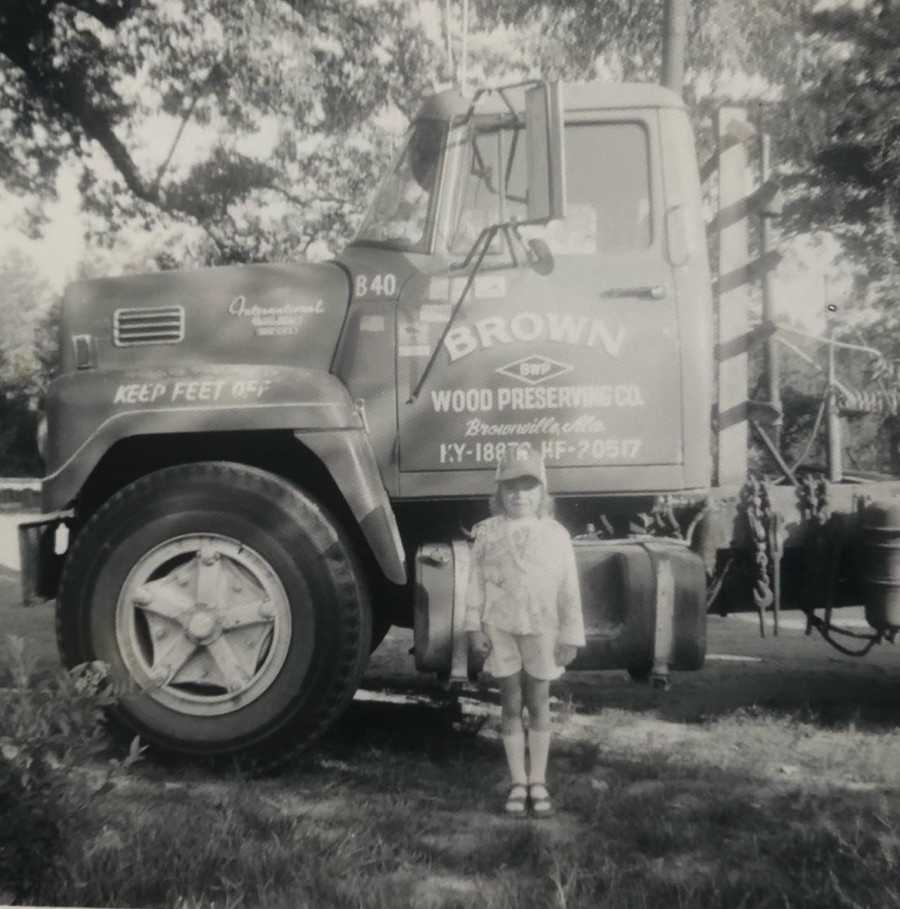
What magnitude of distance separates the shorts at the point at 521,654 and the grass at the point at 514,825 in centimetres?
41

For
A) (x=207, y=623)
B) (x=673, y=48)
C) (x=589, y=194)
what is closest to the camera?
(x=207, y=623)

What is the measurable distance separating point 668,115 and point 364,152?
28.1ft

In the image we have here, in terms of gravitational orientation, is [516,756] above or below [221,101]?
below

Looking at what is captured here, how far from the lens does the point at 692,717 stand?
4406 millimetres

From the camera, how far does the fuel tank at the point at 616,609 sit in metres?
3.50

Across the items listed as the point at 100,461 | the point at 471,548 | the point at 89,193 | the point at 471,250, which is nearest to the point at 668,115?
the point at 471,250

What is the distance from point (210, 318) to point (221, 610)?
1122mm

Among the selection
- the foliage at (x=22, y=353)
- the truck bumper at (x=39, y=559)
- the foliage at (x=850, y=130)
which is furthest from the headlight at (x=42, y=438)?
the foliage at (x=22, y=353)

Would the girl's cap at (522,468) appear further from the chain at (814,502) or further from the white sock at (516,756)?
the chain at (814,502)

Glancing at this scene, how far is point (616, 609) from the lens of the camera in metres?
3.61

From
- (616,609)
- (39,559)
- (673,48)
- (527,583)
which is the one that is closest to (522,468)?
(527,583)

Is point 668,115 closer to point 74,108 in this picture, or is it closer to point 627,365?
point 627,365

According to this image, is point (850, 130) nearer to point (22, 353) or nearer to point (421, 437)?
point (421, 437)

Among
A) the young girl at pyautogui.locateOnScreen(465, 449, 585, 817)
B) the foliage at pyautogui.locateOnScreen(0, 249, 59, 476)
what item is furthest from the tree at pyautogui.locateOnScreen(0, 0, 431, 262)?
the young girl at pyautogui.locateOnScreen(465, 449, 585, 817)
